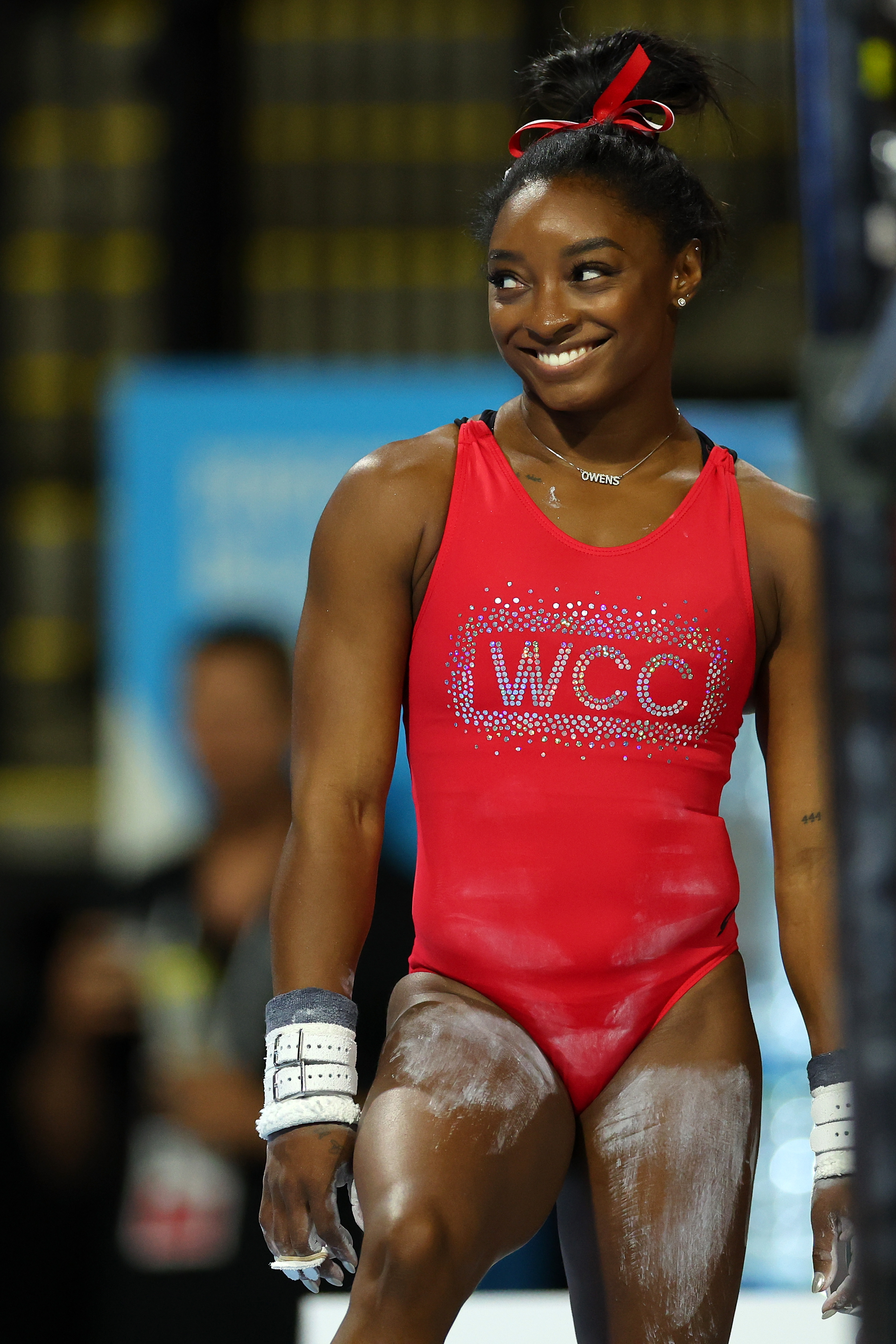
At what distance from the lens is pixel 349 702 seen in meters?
1.78

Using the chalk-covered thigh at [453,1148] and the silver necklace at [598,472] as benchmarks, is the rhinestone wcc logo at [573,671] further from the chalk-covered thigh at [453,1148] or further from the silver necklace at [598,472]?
the chalk-covered thigh at [453,1148]

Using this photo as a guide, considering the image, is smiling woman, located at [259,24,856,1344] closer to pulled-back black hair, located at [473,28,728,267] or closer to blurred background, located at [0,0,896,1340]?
pulled-back black hair, located at [473,28,728,267]

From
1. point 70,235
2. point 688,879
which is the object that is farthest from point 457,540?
point 70,235

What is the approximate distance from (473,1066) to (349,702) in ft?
1.34

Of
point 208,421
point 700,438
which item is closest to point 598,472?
point 700,438

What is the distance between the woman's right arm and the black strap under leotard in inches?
3.1

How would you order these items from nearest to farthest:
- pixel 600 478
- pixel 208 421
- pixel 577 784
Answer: pixel 577 784 → pixel 600 478 → pixel 208 421

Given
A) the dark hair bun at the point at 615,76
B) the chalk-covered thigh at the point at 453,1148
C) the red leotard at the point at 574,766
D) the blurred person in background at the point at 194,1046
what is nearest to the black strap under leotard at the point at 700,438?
the red leotard at the point at 574,766

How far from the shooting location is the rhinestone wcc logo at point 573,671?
5.80 ft

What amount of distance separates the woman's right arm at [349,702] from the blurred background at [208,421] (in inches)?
18.8

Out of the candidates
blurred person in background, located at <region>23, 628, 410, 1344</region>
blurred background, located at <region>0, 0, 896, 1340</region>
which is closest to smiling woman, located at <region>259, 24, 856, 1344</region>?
blurred background, located at <region>0, 0, 896, 1340</region>

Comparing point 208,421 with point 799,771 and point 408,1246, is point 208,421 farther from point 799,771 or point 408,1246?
point 408,1246

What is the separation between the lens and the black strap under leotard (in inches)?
75.9

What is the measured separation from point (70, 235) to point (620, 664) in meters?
5.26
